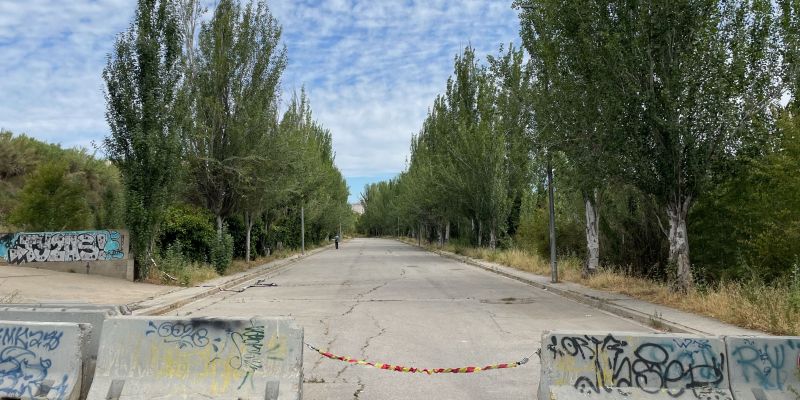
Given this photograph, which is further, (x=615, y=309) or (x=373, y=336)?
(x=615, y=309)

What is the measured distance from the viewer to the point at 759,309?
1038 centimetres

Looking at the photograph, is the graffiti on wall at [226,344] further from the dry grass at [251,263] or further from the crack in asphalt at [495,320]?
the dry grass at [251,263]

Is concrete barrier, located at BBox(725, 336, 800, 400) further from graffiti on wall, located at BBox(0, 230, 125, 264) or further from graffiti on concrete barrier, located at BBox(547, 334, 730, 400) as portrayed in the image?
graffiti on wall, located at BBox(0, 230, 125, 264)

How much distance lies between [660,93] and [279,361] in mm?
11515

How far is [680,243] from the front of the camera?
563 inches

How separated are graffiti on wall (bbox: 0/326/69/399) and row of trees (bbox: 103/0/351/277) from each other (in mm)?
13564

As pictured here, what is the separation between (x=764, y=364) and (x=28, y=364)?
691 centimetres

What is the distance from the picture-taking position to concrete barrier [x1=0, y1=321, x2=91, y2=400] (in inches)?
225

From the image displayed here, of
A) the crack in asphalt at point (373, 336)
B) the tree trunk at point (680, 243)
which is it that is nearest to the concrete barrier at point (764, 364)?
the crack in asphalt at point (373, 336)

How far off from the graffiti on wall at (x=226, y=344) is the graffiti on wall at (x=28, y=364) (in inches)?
36.3

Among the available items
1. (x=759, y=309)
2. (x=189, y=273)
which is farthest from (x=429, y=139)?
(x=759, y=309)

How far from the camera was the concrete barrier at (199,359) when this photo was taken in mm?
5617

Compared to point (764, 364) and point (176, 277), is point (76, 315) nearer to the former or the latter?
point (764, 364)

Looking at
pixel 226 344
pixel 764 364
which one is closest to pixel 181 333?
pixel 226 344
